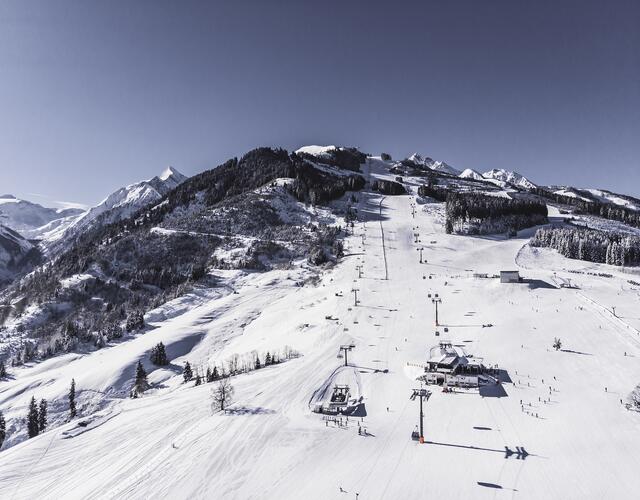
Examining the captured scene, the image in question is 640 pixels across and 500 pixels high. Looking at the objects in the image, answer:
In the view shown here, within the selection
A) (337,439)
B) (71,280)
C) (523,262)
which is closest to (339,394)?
(337,439)

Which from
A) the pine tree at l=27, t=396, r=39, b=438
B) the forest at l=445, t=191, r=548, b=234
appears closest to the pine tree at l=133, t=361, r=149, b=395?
the pine tree at l=27, t=396, r=39, b=438

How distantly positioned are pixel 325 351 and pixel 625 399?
43.9m

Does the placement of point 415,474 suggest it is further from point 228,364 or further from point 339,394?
point 228,364

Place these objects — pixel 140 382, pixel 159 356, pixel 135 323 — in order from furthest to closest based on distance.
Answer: pixel 135 323 → pixel 159 356 → pixel 140 382

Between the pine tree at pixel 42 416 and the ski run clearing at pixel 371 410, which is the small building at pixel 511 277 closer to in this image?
the ski run clearing at pixel 371 410

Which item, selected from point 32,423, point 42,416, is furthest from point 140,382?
point 32,423

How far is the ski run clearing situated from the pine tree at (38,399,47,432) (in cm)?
283

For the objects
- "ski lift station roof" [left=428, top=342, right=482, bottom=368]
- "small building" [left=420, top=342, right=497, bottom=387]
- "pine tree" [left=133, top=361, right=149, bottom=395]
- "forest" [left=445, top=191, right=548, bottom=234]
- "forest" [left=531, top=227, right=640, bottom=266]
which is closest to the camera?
"small building" [left=420, top=342, right=497, bottom=387]

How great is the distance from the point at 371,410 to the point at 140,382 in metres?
58.7

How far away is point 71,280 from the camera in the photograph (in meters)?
156

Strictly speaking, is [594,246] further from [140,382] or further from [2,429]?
Answer: [2,429]

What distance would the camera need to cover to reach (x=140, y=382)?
84250 mm

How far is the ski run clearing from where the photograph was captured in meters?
33.8

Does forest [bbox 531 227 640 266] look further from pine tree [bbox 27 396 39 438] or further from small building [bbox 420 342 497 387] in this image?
pine tree [bbox 27 396 39 438]
